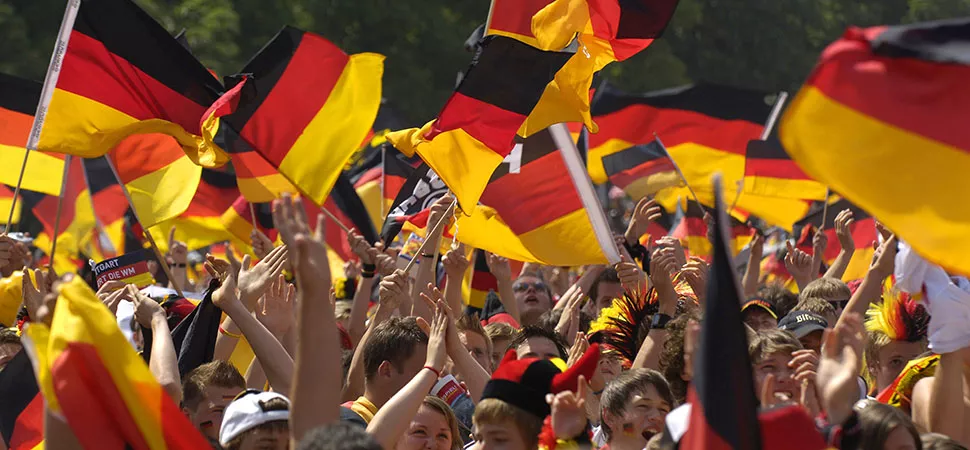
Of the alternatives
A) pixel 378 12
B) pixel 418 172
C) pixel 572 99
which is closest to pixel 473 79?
pixel 572 99

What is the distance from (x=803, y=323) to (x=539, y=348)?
3.97 feet

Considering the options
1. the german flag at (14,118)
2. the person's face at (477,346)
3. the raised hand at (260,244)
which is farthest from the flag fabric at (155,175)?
the person's face at (477,346)

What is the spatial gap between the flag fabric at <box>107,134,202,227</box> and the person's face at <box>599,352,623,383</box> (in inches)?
123

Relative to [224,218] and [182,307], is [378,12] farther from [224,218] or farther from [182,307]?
[182,307]

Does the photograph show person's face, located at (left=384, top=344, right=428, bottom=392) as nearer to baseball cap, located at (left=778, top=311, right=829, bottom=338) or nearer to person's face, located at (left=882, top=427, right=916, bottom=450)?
baseball cap, located at (left=778, top=311, right=829, bottom=338)

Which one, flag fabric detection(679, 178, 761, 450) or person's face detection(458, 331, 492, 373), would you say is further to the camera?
person's face detection(458, 331, 492, 373)

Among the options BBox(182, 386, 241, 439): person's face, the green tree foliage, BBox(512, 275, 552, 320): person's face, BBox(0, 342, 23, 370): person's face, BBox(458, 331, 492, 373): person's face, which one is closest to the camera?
BBox(182, 386, 241, 439): person's face

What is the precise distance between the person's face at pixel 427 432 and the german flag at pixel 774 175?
7950 mm

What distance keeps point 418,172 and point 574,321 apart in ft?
4.99

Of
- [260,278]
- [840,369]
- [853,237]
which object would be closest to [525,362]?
[840,369]

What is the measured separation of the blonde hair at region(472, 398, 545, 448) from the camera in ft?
14.7

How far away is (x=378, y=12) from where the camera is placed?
93.4 ft

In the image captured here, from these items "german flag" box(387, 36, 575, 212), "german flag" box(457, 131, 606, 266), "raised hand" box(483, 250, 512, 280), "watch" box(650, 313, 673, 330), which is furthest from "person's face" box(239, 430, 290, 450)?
"raised hand" box(483, 250, 512, 280)

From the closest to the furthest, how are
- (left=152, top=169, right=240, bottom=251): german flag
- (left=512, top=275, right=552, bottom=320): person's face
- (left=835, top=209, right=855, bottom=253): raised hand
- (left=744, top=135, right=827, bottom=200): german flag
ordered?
(left=835, top=209, right=855, bottom=253): raised hand → (left=512, top=275, right=552, bottom=320): person's face → (left=152, top=169, right=240, bottom=251): german flag → (left=744, top=135, right=827, bottom=200): german flag
